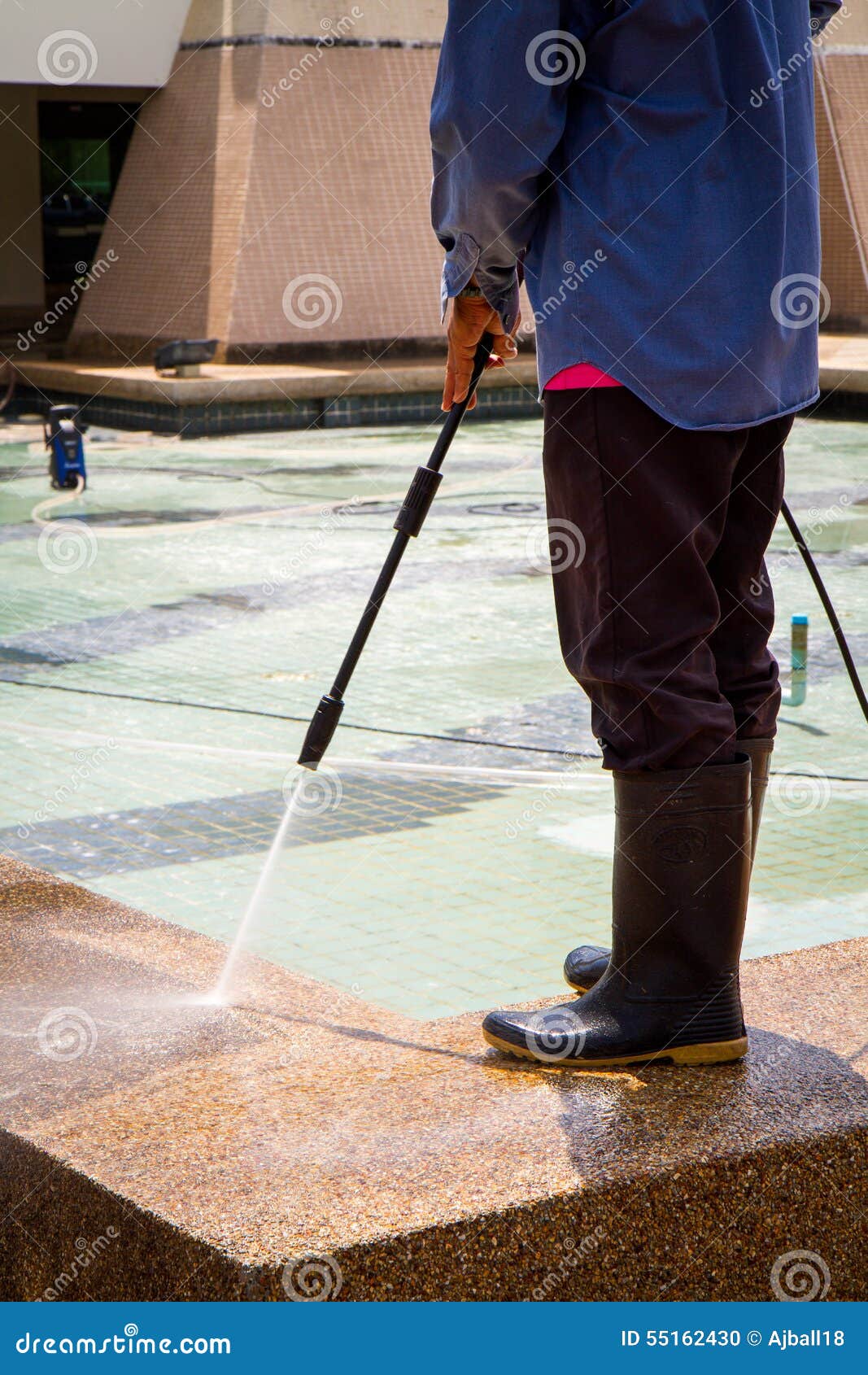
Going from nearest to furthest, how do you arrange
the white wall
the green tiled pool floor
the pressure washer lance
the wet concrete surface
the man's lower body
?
the wet concrete surface → the man's lower body → the pressure washer lance → the green tiled pool floor → the white wall

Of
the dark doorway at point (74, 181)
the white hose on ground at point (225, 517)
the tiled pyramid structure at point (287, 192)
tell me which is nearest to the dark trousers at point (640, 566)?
the white hose on ground at point (225, 517)

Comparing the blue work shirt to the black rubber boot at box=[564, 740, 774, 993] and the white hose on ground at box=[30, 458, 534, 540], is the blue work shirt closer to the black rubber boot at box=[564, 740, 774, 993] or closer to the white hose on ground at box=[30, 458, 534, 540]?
the black rubber boot at box=[564, 740, 774, 993]

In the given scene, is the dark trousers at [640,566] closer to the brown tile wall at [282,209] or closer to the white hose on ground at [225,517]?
the white hose on ground at [225,517]

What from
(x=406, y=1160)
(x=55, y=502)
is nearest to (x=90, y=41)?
(x=55, y=502)

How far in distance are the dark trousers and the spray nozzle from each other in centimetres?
44

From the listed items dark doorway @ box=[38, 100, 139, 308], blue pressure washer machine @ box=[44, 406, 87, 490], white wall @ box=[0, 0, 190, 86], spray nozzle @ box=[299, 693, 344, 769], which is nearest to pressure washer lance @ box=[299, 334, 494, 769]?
spray nozzle @ box=[299, 693, 344, 769]

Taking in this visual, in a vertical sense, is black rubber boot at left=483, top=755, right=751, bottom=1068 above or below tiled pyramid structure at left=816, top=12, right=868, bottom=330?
below

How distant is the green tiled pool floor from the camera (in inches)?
145

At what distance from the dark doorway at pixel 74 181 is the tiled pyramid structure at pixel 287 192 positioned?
3.66 metres

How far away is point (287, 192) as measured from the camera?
52.6 feet

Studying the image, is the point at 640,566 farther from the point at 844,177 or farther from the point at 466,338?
the point at 844,177

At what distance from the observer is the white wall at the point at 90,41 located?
1539 cm

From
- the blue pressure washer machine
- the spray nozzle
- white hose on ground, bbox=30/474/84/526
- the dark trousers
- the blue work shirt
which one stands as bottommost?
white hose on ground, bbox=30/474/84/526

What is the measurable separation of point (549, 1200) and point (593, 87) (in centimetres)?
123
